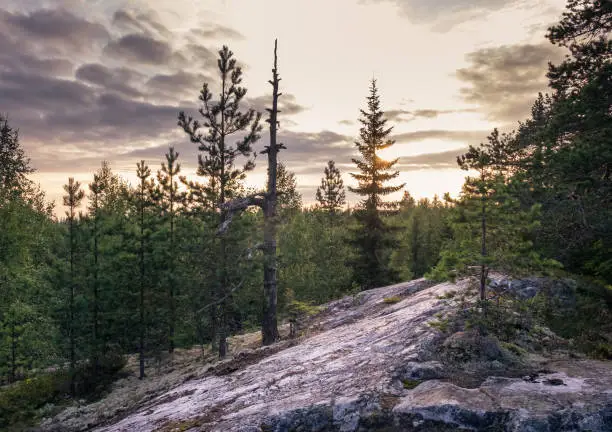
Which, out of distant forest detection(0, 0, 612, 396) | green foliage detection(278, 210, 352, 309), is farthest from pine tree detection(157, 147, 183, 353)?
green foliage detection(278, 210, 352, 309)

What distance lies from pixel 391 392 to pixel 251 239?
46.7ft

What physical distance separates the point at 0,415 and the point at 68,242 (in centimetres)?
937

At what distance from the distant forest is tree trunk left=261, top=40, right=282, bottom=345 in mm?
67

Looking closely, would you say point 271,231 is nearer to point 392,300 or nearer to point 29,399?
point 392,300

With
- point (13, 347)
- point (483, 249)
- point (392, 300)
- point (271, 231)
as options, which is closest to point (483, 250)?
point (483, 249)

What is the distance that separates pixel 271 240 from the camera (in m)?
17.7

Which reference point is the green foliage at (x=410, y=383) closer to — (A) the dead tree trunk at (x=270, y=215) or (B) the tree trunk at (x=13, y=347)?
(A) the dead tree trunk at (x=270, y=215)

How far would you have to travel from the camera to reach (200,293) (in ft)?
76.1

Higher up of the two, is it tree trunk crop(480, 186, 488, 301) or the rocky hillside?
tree trunk crop(480, 186, 488, 301)

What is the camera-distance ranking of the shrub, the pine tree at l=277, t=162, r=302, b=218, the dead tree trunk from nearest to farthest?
the shrub < the dead tree trunk < the pine tree at l=277, t=162, r=302, b=218

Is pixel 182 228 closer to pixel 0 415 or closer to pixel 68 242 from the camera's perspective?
pixel 68 242

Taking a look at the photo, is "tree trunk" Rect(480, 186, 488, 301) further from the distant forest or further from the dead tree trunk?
the dead tree trunk

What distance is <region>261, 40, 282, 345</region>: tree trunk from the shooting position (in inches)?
689

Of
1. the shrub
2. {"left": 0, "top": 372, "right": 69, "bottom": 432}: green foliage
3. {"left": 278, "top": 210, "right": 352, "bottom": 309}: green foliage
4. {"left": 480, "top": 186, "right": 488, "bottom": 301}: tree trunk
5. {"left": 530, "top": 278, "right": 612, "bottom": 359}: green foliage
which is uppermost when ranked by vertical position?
{"left": 480, "top": 186, "right": 488, "bottom": 301}: tree trunk
